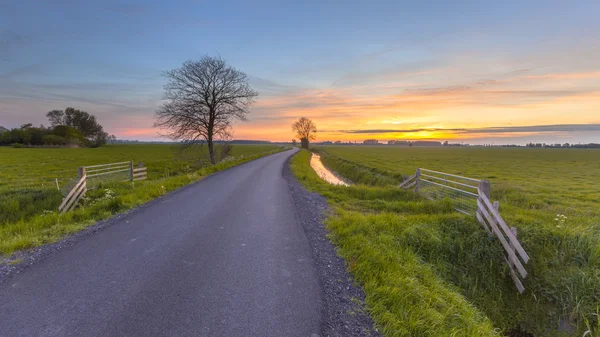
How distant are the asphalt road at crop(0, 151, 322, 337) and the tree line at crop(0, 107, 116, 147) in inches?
3697

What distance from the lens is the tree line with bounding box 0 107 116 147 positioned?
243ft

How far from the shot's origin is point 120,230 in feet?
21.6

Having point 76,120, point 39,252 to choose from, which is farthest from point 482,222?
point 76,120

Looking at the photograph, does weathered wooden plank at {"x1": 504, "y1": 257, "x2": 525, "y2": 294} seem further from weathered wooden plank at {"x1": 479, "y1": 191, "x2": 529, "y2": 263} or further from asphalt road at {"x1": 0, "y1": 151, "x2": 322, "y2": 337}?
asphalt road at {"x1": 0, "y1": 151, "x2": 322, "y2": 337}

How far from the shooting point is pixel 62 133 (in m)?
78.5

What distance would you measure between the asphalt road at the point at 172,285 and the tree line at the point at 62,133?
93912 millimetres

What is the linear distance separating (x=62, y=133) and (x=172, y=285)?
340ft

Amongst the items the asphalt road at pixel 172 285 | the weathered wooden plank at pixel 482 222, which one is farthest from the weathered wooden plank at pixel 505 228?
the asphalt road at pixel 172 285

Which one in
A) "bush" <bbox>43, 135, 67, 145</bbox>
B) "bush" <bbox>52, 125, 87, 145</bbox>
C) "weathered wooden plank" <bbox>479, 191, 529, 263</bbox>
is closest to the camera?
"weathered wooden plank" <bbox>479, 191, 529, 263</bbox>

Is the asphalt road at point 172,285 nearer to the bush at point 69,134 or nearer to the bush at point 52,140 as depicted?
the bush at point 52,140

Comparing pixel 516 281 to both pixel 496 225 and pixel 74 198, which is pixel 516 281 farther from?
pixel 74 198

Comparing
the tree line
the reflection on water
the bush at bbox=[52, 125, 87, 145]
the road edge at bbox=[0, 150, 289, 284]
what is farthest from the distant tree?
the road edge at bbox=[0, 150, 289, 284]

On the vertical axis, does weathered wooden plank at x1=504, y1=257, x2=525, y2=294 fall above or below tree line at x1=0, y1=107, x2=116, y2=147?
below

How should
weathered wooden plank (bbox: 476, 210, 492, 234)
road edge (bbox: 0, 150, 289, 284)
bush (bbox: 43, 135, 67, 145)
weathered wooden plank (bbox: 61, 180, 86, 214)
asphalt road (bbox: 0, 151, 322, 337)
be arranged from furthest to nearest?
bush (bbox: 43, 135, 67, 145) < weathered wooden plank (bbox: 61, 180, 86, 214) < weathered wooden plank (bbox: 476, 210, 492, 234) < road edge (bbox: 0, 150, 289, 284) < asphalt road (bbox: 0, 151, 322, 337)
